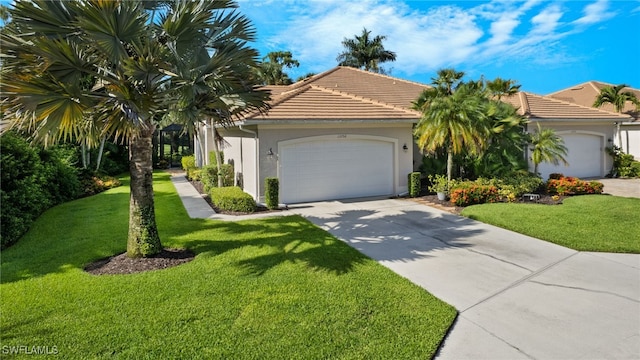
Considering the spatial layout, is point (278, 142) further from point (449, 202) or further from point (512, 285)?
point (512, 285)

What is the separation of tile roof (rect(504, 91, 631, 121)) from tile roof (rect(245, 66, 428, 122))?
564cm

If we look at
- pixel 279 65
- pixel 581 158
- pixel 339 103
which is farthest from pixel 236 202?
pixel 279 65

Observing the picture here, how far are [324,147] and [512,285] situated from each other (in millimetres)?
8801

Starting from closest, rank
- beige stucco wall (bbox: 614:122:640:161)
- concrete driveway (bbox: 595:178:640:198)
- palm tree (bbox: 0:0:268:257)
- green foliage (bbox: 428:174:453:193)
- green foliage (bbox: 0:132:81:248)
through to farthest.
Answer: palm tree (bbox: 0:0:268:257) → green foliage (bbox: 0:132:81:248) → green foliage (bbox: 428:174:453:193) → concrete driveway (bbox: 595:178:640:198) → beige stucco wall (bbox: 614:122:640:161)

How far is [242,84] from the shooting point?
7.69 metres

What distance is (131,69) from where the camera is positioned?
6.07m

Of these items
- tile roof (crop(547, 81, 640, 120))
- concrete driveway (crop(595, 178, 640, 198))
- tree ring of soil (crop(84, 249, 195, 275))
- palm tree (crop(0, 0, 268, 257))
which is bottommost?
tree ring of soil (crop(84, 249, 195, 275))

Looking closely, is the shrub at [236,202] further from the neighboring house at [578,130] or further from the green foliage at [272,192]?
the neighboring house at [578,130]

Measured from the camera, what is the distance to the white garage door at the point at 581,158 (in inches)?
748

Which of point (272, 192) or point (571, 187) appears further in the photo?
point (571, 187)

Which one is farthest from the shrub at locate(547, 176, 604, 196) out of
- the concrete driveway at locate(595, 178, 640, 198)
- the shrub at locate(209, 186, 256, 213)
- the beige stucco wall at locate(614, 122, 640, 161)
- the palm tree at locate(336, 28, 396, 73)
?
the palm tree at locate(336, 28, 396, 73)

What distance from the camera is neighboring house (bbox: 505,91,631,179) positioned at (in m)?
18.5

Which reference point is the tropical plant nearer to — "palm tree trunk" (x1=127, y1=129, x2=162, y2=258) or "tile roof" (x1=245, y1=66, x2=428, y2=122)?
"tile roof" (x1=245, y1=66, x2=428, y2=122)

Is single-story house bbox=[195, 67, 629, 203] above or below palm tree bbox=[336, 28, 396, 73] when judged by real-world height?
below
